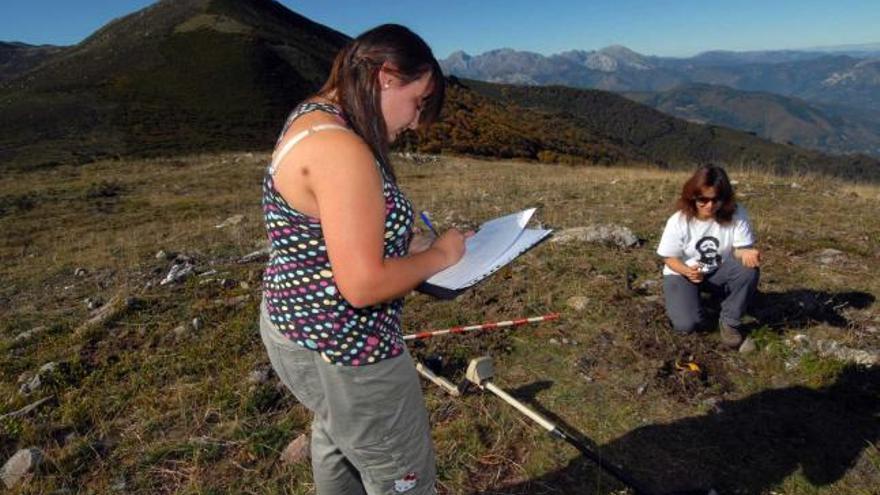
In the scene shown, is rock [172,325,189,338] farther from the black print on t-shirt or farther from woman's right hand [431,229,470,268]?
the black print on t-shirt

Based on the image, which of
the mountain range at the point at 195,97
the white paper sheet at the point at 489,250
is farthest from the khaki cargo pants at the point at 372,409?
the mountain range at the point at 195,97

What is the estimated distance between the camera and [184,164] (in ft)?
82.5

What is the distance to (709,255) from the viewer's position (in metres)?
5.55

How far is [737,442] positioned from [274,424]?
10.6 feet

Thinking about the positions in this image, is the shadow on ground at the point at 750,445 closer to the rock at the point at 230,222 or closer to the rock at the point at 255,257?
the rock at the point at 255,257

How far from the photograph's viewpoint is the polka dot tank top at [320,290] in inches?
71.5

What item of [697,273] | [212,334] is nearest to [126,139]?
[212,334]

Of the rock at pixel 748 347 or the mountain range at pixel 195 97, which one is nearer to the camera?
the rock at pixel 748 347

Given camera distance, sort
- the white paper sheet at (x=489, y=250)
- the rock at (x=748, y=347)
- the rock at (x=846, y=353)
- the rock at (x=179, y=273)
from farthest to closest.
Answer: the rock at (x=179, y=273) → the rock at (x=748, y=347) → the rock at (x=846, y=353) → the white paper sheet at (x=489, y=250)

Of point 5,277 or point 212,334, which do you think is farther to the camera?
point 5,277

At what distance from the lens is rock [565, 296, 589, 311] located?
5914 mm

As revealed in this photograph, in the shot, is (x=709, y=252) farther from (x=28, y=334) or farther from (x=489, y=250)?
(x=28, y=334)

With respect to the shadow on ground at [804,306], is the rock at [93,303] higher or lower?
lower

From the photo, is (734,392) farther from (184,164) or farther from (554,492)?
(184,164)
